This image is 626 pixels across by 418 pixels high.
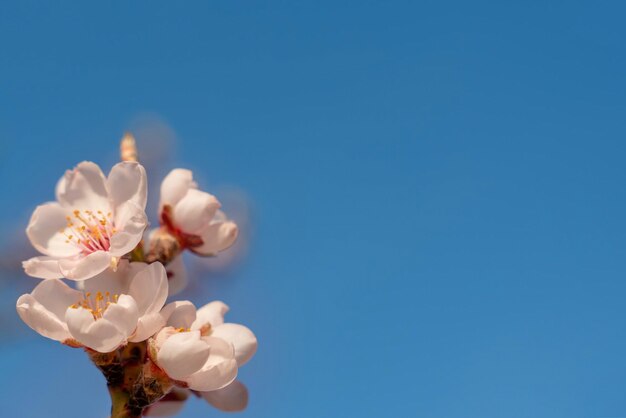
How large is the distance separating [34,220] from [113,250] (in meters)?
0.40

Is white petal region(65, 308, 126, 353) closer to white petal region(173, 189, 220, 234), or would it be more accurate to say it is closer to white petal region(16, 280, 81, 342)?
white petal region(16, 280, 81, 342)

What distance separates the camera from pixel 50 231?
1.92m

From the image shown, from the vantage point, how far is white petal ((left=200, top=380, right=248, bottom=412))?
1851 mm

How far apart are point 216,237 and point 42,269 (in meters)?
0.56

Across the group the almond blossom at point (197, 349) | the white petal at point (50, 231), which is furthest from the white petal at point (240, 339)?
the white petal at point (50, 231)

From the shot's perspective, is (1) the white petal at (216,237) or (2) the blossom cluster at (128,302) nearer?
(2) the blossom cluster at (128,302)

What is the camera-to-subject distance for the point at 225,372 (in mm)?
1597

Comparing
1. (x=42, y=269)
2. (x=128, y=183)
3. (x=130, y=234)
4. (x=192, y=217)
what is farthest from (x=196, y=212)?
(x=42, y=269)

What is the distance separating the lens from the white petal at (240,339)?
176cm

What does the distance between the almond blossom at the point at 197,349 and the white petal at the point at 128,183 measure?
0.33 meters

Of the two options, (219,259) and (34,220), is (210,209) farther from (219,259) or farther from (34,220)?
(219,259)

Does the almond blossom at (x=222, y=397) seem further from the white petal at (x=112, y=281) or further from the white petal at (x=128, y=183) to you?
the white petal at (x=128, y=183)

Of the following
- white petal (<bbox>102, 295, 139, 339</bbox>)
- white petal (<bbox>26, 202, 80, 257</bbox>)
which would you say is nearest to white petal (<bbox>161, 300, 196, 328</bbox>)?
white petal (<bbox>102, 295, 139, 339</bbox>)

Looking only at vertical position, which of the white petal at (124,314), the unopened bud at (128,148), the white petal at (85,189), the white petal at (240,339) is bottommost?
the white petal at (124,314)
